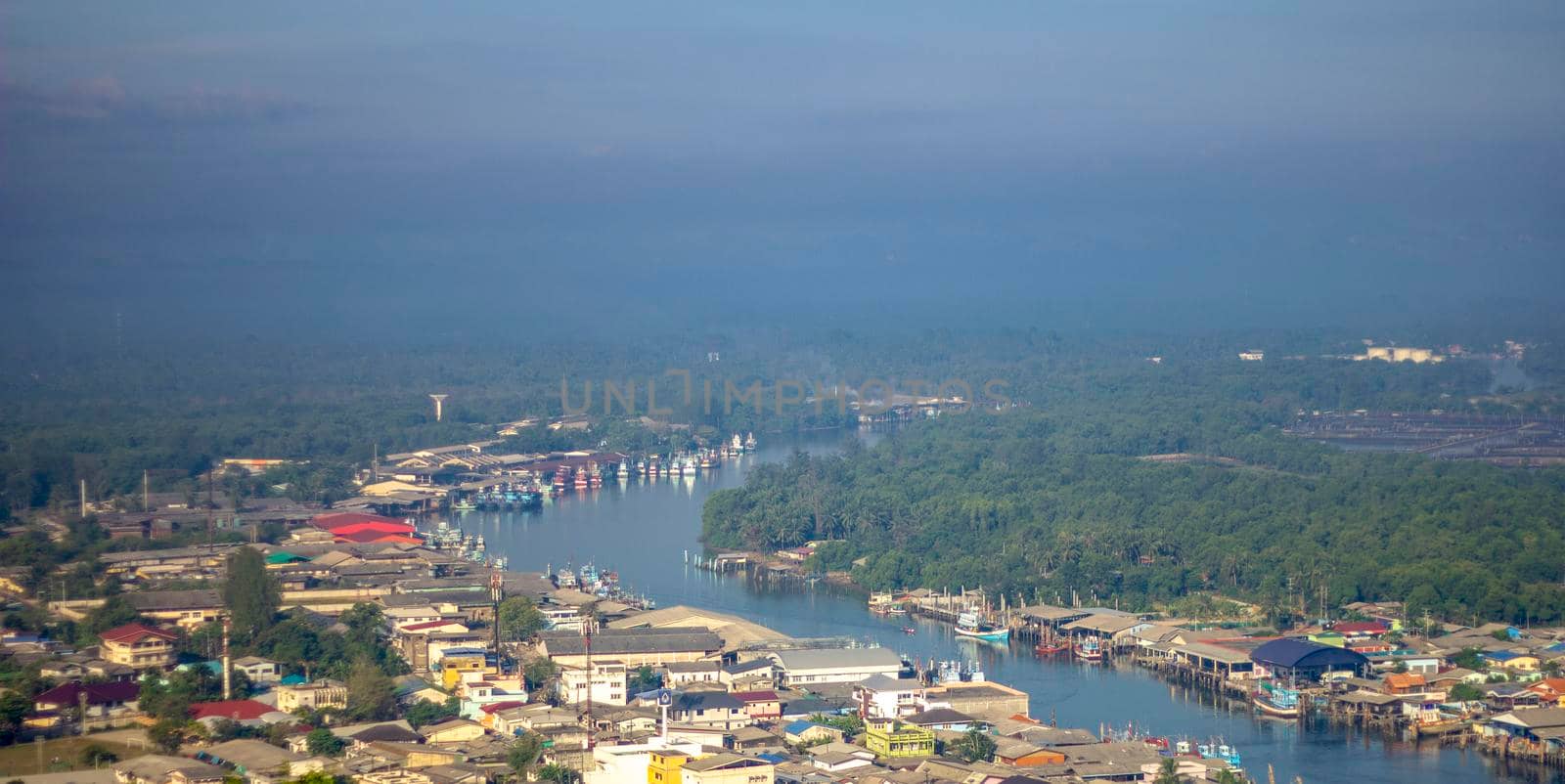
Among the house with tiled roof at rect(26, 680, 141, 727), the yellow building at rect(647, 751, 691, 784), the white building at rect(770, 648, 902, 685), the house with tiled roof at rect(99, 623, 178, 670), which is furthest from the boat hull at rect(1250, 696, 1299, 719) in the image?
the house with tiled roof at rect(99, 623, 178, 670)

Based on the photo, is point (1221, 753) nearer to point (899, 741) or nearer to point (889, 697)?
point (899, 741)

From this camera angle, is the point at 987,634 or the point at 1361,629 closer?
the point at 1361,629

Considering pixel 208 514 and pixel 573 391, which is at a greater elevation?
pixel 573 391

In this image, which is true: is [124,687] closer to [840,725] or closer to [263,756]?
[263,756]

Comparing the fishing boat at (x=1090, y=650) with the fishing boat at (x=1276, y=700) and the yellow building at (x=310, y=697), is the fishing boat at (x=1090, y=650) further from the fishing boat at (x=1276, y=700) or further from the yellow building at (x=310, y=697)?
the yellow building at (x=310, y=697)

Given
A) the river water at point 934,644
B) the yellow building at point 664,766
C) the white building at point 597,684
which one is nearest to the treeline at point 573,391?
the river water at point 934,644

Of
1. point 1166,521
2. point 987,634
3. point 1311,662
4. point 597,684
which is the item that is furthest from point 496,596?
point 1166,521

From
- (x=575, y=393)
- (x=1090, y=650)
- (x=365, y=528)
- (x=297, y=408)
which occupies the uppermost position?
(x=575, y=393)
